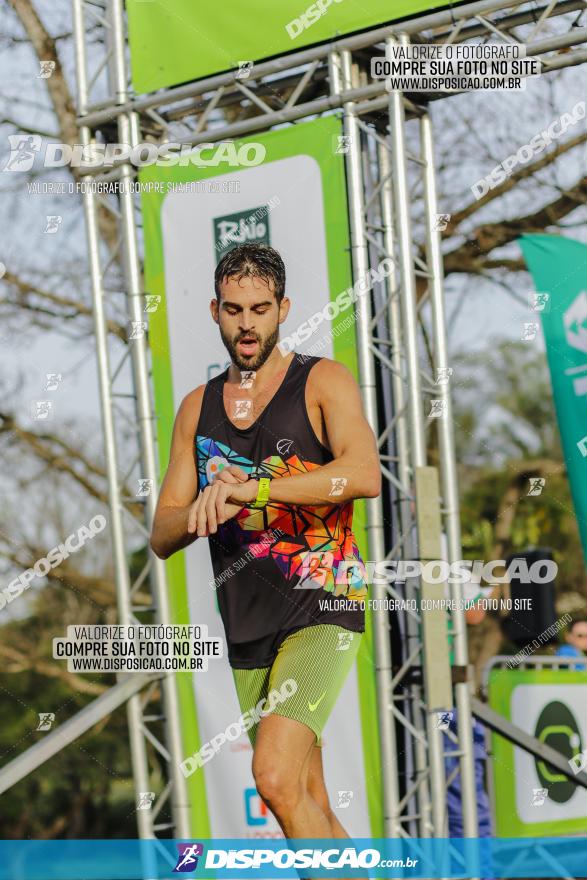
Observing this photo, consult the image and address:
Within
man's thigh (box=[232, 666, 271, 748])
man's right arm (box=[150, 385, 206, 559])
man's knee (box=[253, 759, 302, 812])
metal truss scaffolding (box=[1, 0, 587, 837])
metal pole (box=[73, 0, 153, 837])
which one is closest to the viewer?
man's knee (box=[253, 759, 302, 812])

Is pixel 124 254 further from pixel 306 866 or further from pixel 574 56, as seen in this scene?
pixel 306 866

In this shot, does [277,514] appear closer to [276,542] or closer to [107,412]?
[276,542]

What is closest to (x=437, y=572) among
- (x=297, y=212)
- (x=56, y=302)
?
(x=297, y=212)

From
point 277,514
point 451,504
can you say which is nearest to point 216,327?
point 451,504

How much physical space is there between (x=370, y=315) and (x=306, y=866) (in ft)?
9.97

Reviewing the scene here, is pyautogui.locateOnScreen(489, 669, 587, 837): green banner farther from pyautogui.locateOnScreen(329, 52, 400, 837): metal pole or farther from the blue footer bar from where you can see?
pyautogui.locateOnScreen(329, 52, 400, 837): metal pole

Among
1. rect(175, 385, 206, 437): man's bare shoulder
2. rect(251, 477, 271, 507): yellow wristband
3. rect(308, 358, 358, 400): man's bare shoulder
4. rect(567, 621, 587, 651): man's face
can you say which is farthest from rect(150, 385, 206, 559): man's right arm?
rect(567, 621, 587, 651): man's face

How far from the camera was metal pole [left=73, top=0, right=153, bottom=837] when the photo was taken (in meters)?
6.91

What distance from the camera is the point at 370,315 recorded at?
628cm

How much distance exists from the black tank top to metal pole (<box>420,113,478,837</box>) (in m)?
1.29

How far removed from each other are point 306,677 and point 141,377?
3.03 meters

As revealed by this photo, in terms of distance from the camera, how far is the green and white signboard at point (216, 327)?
6.23 metres

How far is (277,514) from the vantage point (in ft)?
15.9

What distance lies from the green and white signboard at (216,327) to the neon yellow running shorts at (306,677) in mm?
1747
